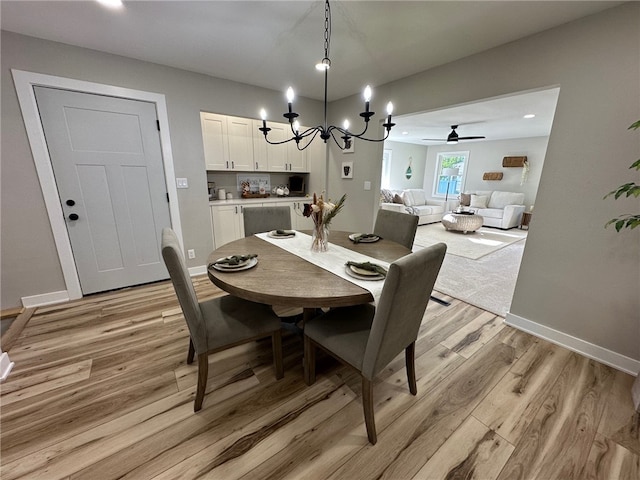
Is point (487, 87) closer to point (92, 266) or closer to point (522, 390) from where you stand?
point (522, 390)

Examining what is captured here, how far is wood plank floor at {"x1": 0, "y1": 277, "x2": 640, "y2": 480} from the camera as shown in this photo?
46.4 inches

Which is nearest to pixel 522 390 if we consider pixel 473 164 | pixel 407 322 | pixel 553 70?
pixel 407 322

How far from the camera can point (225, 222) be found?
141 inches

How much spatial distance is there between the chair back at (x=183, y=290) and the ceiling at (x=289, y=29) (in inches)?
65.6

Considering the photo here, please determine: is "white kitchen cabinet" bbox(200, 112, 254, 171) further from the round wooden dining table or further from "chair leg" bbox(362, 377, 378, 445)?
"chair leg" bbox(362, 377, 378, 445)

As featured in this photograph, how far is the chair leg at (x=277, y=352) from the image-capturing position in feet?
5.18

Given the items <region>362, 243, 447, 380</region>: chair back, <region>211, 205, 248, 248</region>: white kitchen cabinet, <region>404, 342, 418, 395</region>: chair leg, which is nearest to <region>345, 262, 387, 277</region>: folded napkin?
<region>362, 243, 447, 380</region>: chair back

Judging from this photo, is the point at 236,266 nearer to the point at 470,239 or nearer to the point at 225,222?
the point at 225,222

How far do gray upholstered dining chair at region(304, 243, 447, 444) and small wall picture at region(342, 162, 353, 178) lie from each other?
2.59 meters

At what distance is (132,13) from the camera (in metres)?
1.78

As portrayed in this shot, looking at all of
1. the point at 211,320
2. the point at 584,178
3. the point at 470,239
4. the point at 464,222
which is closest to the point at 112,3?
the point at 211,320

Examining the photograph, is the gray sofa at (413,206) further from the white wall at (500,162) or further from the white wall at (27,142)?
the white wall at (27,142)

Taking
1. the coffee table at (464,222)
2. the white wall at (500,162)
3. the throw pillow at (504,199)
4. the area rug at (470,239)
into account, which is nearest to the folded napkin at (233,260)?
the area rug at (470,239)

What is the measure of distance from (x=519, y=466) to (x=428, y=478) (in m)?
0.46
